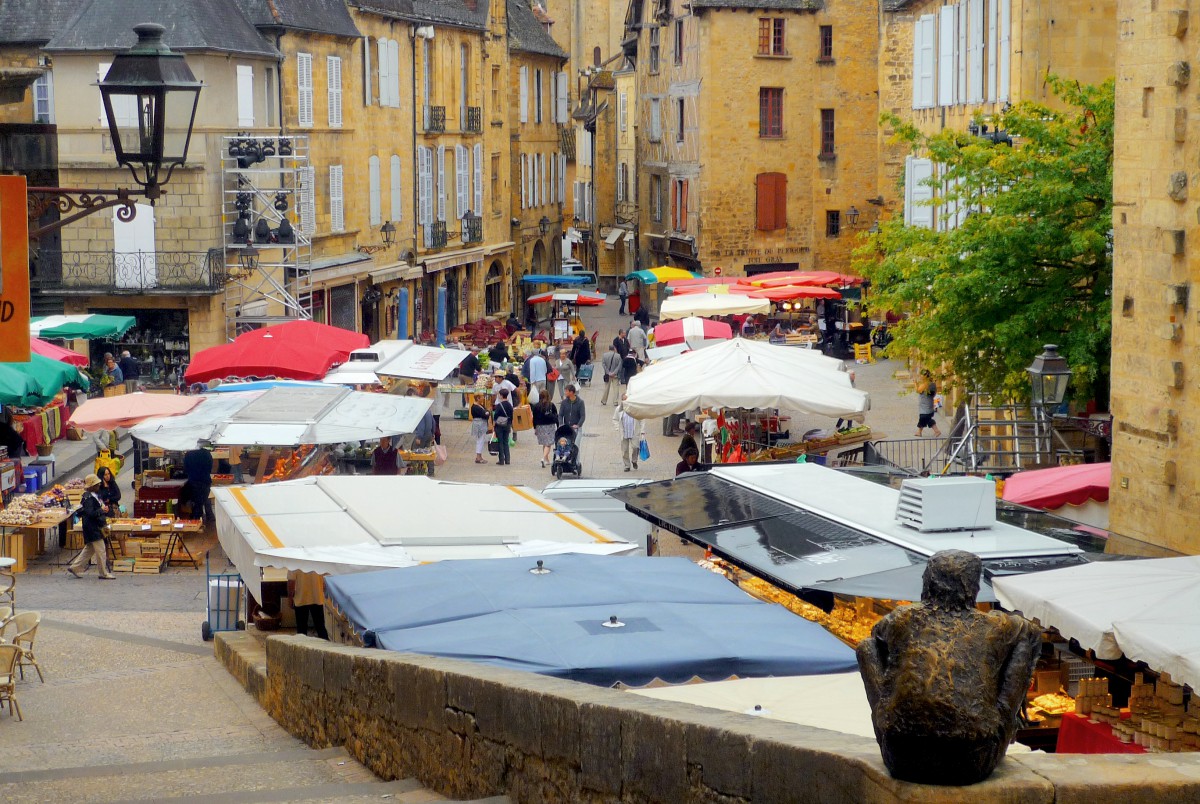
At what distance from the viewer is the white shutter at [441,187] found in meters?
44.2

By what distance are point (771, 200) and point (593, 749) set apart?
1643 inches

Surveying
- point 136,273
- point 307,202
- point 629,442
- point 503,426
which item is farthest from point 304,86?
point 629,442

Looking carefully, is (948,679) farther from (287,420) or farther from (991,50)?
(991,50)

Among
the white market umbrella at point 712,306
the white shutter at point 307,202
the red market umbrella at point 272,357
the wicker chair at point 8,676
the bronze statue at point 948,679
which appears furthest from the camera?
the white shutter at point 307,202

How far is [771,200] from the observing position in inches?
1823

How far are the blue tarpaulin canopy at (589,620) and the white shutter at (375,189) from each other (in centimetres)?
3064

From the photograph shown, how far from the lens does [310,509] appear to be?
11609mm

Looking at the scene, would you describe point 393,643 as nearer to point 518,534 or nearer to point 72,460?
point 518,534

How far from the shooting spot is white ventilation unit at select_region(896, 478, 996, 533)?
10.0m

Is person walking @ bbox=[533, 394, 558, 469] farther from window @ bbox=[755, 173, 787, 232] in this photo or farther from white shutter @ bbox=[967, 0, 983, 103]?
window @ bbox=[755, 173, 787, 232]

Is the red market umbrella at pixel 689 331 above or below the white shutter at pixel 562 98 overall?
below

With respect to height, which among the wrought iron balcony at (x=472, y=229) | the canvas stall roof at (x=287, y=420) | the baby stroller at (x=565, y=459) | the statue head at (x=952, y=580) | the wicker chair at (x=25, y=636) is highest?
the wrought iron balcony at (x=472, y=229)

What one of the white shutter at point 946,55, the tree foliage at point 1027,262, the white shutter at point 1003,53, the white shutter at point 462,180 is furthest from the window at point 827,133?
the tree foliage at point 1027,262

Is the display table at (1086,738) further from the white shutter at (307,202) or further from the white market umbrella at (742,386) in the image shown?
the white shutter at (307,202)
